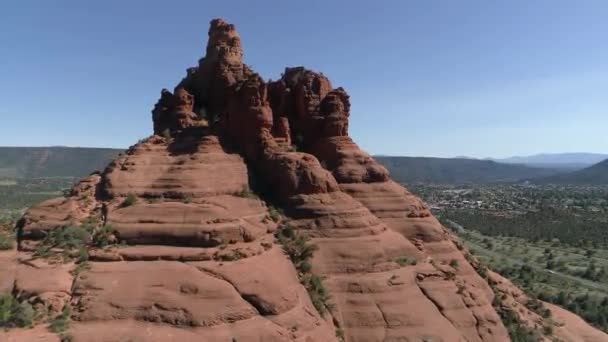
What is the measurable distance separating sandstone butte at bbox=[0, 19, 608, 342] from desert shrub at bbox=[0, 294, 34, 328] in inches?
25.3

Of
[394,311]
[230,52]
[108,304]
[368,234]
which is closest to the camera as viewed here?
[108,304]

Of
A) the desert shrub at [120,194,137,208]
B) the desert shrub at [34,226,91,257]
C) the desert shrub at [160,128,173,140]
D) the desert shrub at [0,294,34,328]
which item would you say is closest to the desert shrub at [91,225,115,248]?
the desert shrub at [34,226,91,257]

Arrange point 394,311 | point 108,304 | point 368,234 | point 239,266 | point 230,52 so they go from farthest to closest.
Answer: point 230,52, point 368,234, point 394,311, point 239,266, point 108,304

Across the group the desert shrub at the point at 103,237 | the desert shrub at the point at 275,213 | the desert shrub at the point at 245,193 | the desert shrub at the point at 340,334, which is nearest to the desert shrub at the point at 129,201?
the desert shrub at the point at 103,237

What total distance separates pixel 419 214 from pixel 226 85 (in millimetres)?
24563

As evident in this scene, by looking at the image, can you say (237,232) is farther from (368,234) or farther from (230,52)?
(230,52)

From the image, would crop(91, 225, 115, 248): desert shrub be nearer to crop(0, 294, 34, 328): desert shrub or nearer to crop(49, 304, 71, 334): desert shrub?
crop(49, 304, 71, 334): desert shrub

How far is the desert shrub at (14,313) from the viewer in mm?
30913

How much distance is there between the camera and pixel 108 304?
3222 cm

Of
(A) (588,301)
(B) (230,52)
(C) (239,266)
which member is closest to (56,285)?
(C) (239,266)

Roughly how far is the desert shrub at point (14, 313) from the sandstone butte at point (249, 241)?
644mm

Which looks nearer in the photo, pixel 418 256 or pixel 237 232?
pixel 237 232

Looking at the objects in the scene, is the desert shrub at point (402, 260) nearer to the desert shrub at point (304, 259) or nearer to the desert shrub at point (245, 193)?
the desert shrub at point (304, 259)

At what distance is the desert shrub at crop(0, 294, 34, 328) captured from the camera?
3091cm
